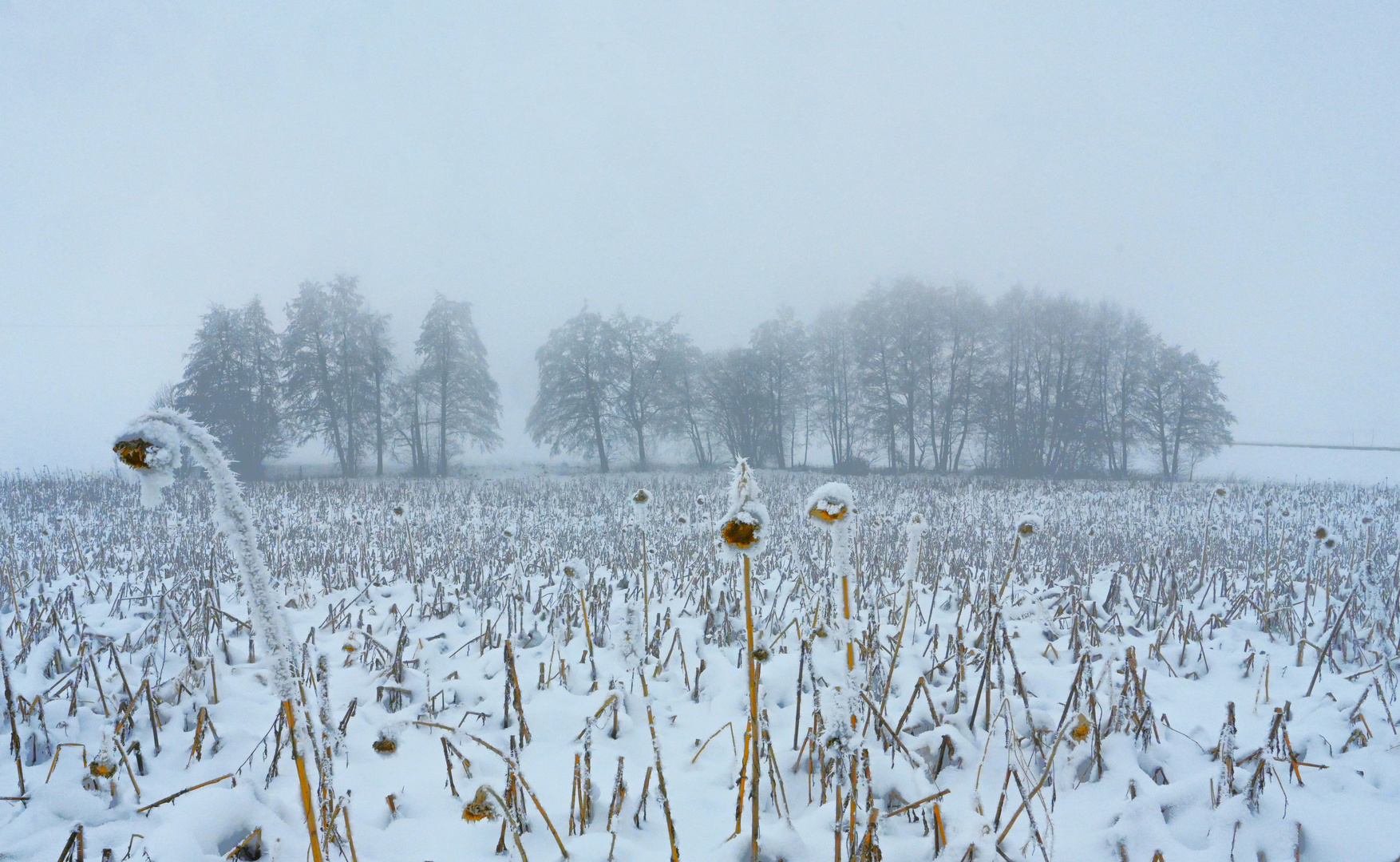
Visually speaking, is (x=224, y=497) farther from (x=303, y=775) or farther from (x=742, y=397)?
(x=742, y=397)

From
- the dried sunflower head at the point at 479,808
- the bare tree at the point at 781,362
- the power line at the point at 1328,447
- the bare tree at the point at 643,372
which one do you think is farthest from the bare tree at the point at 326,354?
the power line at the point at 1328,447

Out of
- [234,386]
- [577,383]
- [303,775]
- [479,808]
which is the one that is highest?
[577,383]

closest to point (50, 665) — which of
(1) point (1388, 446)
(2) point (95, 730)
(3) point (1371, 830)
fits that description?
(2) point (95, 730)

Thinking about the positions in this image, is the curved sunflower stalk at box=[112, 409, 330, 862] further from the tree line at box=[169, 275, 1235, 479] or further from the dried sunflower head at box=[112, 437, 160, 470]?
the tree line at box=[169, 275, 1235, 479]

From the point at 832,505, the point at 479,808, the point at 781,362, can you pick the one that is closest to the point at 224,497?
the point at 479,808

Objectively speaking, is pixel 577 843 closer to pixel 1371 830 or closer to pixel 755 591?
pixel 1371 830

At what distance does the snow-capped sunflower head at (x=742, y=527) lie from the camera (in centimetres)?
136

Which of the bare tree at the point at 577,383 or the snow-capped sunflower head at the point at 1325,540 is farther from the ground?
the bare tree at the point at 577,383

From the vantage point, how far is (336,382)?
2525 centimetres

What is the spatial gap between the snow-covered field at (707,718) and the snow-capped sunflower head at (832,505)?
17 mm

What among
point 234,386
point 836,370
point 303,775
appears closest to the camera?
point 303,775

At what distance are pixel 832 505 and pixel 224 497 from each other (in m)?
1.29

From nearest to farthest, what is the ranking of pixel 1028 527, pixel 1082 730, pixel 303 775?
pixel 303 775
pixel 1082 730
pixel 1028 527

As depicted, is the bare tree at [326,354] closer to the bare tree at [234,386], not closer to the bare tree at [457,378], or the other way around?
the bare tree at [234,386]
